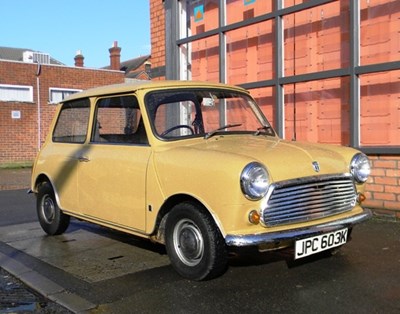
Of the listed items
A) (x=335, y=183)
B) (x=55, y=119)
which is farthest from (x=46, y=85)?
(x=335, y=183)

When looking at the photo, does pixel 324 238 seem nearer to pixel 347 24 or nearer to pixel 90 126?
pixel 90 126

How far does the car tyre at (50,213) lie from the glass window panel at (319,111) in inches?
147

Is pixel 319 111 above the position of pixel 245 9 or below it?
below

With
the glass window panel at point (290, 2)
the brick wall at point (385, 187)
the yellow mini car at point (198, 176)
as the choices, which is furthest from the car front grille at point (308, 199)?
the glass window panel at point (290, 2)

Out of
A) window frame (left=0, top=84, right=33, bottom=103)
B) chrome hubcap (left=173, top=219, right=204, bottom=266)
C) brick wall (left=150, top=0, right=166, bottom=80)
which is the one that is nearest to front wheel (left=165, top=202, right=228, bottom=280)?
chrome hubcap (left=173, top=219, right=204, bottom=266)

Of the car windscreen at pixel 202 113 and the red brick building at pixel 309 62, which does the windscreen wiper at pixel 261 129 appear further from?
the red brick building at pixel 309 62

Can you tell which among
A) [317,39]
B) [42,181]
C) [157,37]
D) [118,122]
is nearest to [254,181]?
[118,122]

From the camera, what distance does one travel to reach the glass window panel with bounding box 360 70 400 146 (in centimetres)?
665

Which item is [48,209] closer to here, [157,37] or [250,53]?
[250,53]

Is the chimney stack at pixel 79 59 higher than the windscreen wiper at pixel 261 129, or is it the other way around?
the chimney stack at pixel 79 59

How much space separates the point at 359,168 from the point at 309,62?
3471 mm

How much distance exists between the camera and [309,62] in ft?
25.4

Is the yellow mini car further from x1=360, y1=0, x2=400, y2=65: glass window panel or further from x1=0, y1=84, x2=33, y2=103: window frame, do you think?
x1=0, y1=84, x2=33, y2=103: window frame

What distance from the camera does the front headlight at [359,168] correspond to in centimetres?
461
